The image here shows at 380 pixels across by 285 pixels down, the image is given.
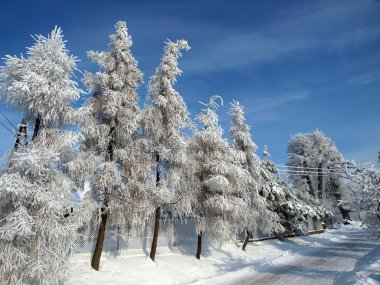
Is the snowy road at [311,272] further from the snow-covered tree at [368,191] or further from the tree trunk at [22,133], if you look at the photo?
the tree trunk at [22,133]

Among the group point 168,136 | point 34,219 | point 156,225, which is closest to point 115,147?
point 168,136

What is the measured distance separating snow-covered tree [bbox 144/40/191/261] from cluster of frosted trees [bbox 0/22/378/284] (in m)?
0.06

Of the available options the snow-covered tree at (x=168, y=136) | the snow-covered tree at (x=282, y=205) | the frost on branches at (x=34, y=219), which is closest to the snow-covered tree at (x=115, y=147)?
the snow-covered tree at (x=168, y=136)

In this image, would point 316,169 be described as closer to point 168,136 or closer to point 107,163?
point 168,136

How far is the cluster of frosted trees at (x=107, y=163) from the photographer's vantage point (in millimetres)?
10328

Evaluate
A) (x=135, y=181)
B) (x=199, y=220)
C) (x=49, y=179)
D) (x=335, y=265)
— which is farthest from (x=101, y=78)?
(x=335, y=265)

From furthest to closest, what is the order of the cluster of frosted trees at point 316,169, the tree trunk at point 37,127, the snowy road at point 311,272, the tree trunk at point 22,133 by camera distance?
the cluster of frosted trees at point 316,169
the snowy road at point 311,272
the tree trunk at point 37,127
the tree trunk at point 22,133

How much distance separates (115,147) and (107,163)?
1.54m

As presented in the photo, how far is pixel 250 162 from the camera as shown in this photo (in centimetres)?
2567

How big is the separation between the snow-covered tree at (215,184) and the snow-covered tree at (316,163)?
31.4 m

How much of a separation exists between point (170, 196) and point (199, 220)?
3871 millimetres

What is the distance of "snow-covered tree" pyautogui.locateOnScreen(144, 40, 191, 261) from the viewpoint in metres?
17.4

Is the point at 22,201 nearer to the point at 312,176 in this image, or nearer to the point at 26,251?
the point at 26,251

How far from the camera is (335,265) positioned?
1777 cm
